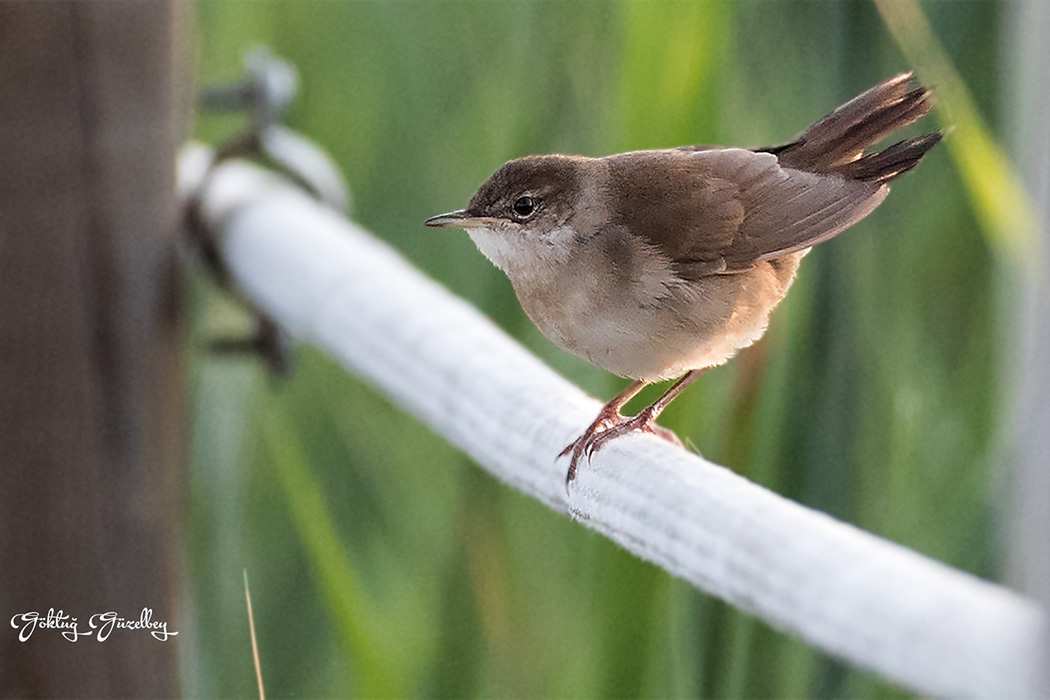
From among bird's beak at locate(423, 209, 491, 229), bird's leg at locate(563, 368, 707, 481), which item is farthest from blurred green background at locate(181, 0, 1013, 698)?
bird's beak at locate(423, 209, 491, 229)

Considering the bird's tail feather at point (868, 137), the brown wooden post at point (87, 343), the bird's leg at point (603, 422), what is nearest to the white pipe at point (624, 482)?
the bird's leg at point (603, 422)

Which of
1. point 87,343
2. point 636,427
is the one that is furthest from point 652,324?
point 87,343

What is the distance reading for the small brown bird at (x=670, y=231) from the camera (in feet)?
3.47

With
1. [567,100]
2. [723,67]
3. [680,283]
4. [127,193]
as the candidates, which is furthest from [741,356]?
[127,193]

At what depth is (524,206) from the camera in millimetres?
1149

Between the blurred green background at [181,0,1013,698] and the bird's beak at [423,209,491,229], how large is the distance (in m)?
0.14

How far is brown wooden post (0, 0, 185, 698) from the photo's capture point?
4.22 feet

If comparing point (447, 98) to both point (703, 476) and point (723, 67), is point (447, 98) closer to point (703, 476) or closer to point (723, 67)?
point (723, 67)

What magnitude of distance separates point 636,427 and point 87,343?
2.04ft

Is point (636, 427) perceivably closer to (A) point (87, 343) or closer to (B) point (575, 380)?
(B) point (575, 380)

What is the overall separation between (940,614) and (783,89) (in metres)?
0.85

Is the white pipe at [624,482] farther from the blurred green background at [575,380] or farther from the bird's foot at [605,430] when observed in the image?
the blurred green background at [575,380]

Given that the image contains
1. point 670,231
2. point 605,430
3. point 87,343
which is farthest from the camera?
point 87,343

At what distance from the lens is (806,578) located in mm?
565
